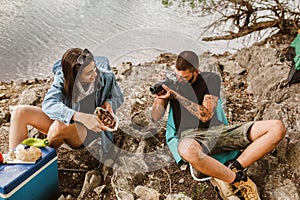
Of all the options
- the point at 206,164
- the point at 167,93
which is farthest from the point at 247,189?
the point at 167,93

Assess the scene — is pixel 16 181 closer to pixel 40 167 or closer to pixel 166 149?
pixel 40 167

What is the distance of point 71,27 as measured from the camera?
3545 millimetres

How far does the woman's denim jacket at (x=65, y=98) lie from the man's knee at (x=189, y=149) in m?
0.35

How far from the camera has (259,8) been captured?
294 centimetres

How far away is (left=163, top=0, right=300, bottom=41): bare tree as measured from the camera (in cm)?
291

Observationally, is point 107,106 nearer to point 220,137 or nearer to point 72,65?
point 72,65

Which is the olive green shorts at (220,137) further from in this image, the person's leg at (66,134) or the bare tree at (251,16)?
the bare tree at (251,16)

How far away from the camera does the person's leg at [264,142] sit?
1.54 meters

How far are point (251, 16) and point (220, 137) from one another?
5.49 feet

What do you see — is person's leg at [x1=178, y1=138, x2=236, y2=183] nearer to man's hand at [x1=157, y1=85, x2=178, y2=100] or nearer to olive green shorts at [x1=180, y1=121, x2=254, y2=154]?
olive green shorts at [x1=180, y1=121, x2=254, y2=154]

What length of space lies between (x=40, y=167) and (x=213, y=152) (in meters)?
0.70

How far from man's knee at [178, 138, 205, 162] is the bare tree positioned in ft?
5.38

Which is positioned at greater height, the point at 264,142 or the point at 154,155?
the point at 264,142

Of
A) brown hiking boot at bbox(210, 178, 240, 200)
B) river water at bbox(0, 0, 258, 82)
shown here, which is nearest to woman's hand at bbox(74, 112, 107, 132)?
brown hiking boot at bbox(210, 178, 240, 200)
